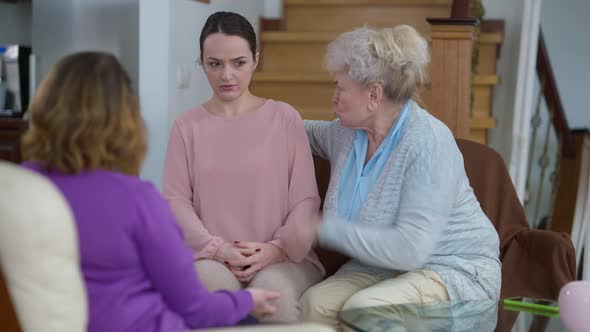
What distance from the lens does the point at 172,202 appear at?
8.95 ft

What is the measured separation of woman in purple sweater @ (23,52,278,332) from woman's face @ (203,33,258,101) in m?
0.99

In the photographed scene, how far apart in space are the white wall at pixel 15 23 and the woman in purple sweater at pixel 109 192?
3.37 m

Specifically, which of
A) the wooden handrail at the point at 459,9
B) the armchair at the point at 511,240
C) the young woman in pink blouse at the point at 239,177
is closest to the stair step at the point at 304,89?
the wooden handrail at the point at 459,9

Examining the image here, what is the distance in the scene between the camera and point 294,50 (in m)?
5.48

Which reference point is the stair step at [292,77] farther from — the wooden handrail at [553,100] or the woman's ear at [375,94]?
the woman's ear at [375,94]

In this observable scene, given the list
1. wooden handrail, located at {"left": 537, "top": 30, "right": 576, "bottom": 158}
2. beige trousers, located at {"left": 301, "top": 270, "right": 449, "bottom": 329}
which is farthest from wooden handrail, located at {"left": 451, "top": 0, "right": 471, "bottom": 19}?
beige trousers, located at {"left": 301, "top": 270, "right": 449, "bottom": 329}

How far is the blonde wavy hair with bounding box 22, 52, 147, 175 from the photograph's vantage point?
1.64m

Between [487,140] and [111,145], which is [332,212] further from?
[487,140]

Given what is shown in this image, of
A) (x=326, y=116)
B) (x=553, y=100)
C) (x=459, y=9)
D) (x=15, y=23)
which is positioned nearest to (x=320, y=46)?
(x=326, y=116)

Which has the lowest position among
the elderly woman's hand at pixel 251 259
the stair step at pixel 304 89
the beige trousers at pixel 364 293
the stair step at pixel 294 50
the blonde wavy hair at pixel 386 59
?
the beige trousers at pixel 364 293

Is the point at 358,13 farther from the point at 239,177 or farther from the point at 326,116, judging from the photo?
the point at 239,177

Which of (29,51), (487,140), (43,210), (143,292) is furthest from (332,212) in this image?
(487,140)

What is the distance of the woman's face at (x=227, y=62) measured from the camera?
2703 millimetres

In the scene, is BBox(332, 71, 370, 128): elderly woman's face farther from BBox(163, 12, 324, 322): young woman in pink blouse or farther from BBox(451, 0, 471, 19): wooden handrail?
BBox(451, 0, 471, 19): wooden handrail
